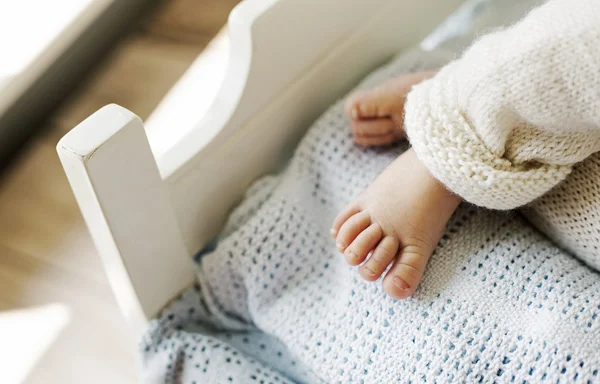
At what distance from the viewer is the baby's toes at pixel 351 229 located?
1.97 ft

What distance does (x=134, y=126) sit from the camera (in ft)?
1.82

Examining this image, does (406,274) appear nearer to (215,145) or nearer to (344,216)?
(344,216)

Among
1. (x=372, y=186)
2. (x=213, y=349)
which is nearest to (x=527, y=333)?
(x=372, y=186)

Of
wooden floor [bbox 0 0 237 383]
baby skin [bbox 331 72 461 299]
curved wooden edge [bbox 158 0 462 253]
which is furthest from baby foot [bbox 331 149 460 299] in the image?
wooden floor [bbox 0 0 237 383]

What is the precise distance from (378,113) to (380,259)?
0.18 metres

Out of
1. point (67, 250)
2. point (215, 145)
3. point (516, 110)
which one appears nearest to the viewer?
point (516, 110)

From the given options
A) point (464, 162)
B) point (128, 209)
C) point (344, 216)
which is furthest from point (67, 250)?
point (464, 162)

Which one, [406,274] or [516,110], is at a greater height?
[516,110]

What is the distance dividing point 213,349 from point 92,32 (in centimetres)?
65

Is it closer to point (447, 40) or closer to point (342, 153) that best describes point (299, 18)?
point (342, 153)

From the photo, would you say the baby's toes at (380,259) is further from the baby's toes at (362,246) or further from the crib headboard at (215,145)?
the crib headboard at (215,145)

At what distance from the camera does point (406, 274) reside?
574 mm

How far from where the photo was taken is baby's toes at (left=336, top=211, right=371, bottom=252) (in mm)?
601

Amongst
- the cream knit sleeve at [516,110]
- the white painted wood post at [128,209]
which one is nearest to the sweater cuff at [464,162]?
the cream knit sleeve at [516,110]
